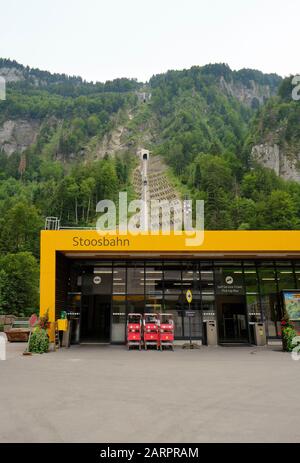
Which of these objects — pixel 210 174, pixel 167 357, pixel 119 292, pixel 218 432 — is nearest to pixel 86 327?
pixel 119 292

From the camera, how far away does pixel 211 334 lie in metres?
16.4

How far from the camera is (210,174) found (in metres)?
95.2

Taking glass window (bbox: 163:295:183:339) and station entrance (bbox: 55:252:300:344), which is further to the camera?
station entrance (bbox: 55:252:300:344)

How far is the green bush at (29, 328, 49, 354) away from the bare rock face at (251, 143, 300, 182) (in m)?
112

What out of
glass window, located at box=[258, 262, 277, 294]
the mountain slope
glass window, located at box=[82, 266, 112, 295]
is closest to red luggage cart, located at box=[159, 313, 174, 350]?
glass window, located at box=[82, 266, 112, 295]

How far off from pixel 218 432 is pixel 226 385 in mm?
3237

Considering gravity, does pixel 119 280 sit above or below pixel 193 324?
above

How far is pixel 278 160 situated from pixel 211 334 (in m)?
113

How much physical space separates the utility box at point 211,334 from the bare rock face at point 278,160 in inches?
4223

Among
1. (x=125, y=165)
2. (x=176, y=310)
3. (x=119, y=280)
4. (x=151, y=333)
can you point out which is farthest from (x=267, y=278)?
(x=125, y=165)

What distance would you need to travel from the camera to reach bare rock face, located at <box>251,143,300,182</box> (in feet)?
387

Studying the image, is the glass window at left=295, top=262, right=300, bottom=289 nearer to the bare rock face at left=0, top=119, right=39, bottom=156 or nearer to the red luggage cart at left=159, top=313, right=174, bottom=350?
the red luggage cart at left=159, top=313, right=174, bottom=350

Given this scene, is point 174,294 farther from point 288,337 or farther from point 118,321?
point 288,337

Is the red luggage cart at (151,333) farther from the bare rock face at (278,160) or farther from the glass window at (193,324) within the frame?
the bare rock face at (278,160)
